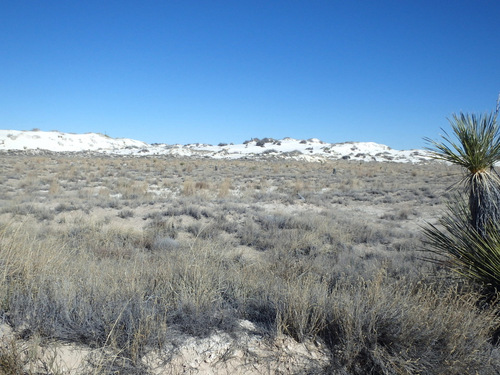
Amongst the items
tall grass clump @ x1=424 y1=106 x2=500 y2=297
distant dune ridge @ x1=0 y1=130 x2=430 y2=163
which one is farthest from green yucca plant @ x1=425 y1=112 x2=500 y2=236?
distant dune ridge @ x1=0 y1=130 x2=430 y2=163

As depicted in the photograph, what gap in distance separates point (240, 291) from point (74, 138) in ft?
249

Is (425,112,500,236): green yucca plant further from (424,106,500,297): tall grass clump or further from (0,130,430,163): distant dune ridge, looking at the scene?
(0,130,430,163): distant dune ridge

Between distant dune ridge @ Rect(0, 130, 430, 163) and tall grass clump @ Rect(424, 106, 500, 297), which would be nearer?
tall grass clump @ Rect(424, 106, 500, 297)

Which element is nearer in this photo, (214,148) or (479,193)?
(479,193)

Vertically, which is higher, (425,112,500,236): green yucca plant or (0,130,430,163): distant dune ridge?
(0,130,430,163): distant dune ridge

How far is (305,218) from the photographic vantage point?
9.27 metres

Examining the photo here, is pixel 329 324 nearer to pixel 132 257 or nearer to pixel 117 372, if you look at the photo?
pixel 117 372

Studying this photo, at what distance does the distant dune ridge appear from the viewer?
5294cm

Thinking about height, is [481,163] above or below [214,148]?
below

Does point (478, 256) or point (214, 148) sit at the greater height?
point (214, 148)

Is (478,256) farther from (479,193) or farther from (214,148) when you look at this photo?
(214,148)

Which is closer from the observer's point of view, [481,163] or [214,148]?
[481,163]

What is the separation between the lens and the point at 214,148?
6575 cm

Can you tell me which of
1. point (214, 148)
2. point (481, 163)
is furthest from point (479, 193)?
point (214, 148)
